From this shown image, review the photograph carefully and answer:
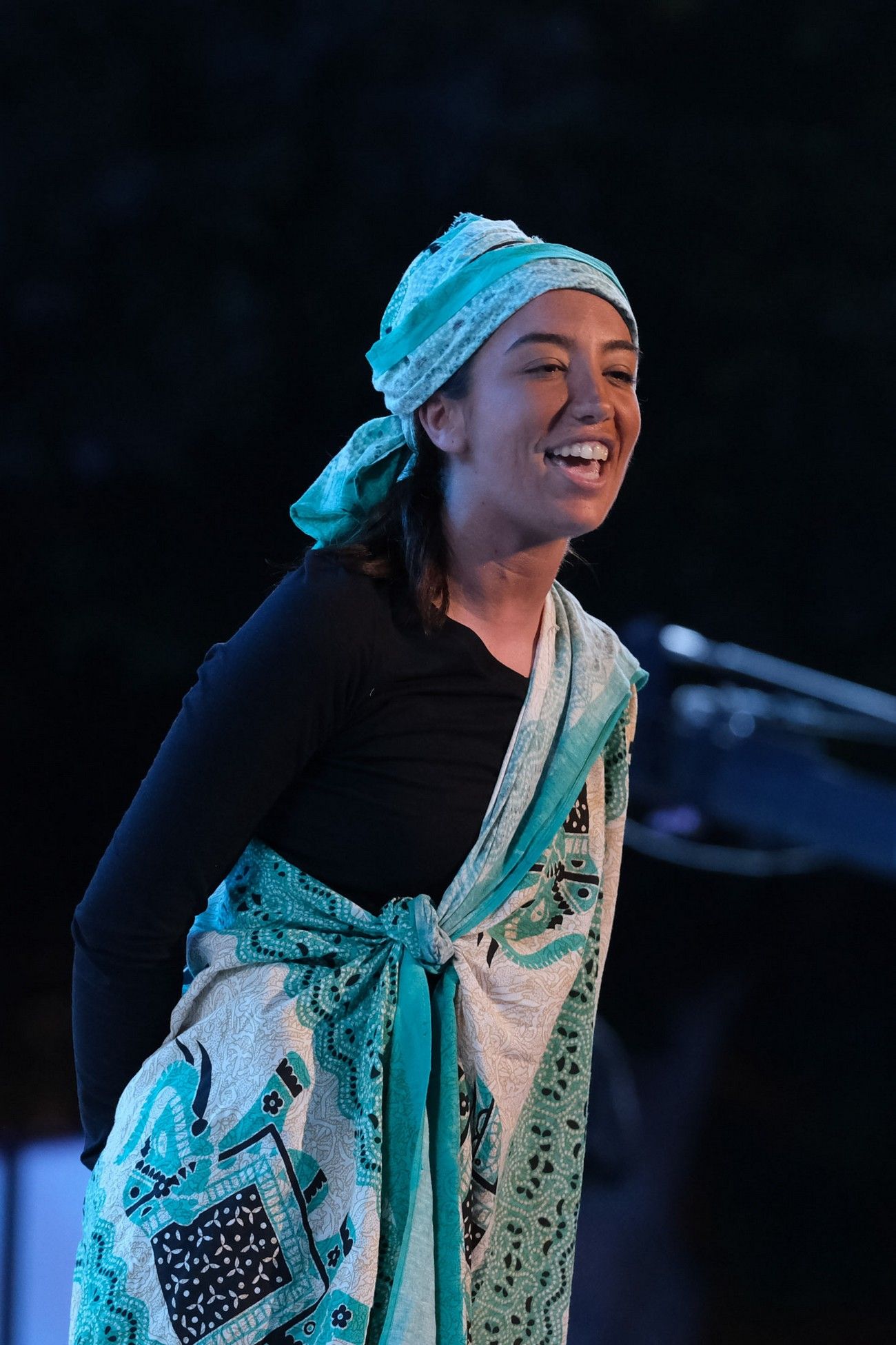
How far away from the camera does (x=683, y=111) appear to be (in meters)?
2.92

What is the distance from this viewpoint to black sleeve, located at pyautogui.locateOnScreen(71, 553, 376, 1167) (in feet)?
3.05

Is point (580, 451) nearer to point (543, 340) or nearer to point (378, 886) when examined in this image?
point (543, 340)

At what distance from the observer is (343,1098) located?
981 mm

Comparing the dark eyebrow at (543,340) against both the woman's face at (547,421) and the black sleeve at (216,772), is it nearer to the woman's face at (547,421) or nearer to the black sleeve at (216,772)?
the woman's face at (547,421)

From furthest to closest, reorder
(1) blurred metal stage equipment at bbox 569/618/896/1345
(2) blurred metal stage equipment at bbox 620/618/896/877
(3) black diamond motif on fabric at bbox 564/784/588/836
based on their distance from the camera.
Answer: (2) blurred metal stage equipment at bbox 620/618/896/877 → (1) blurred metal stage equipment at bbox 569/618/896/1345 → (3) black diamond motif on fabric at bbox 564/784/588/836

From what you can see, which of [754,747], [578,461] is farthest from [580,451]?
[754,747]

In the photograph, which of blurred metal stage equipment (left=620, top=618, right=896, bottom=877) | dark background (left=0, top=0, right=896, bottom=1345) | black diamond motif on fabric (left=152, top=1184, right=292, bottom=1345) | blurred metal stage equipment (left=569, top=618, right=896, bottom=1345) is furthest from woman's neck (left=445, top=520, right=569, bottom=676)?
dark background (left=0, top=0, right=896, bottom=1345)

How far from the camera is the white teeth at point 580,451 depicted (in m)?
0.96

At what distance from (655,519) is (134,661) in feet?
3.86

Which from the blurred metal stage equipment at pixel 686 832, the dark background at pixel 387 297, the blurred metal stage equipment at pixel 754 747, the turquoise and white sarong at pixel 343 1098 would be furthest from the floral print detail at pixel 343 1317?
the dark background at pixel 387 297

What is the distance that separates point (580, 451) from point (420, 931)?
0.34 meters

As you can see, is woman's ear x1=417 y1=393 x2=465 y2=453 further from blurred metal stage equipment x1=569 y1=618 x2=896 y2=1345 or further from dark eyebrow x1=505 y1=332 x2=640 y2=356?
blurred metal stage equipment x1=569 y1=618 x2=896 y2=1345

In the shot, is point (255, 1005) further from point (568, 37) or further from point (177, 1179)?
point (568, 37)

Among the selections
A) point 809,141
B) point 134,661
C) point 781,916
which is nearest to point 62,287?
point 134,661
